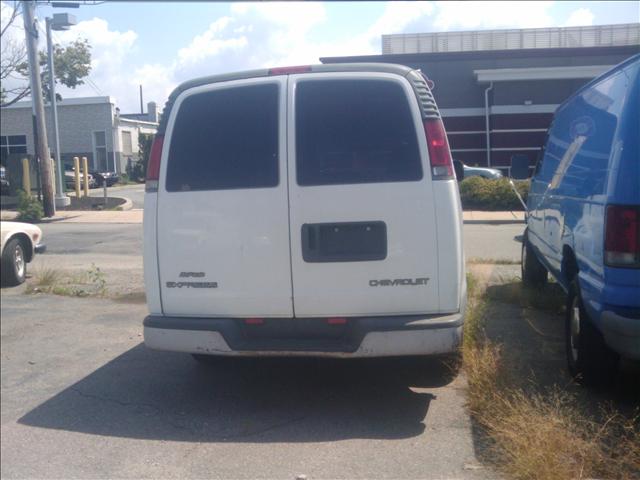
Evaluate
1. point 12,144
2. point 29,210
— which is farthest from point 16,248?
point 12,144

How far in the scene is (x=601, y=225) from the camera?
4.67 m

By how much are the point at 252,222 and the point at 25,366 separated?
2.79 metres

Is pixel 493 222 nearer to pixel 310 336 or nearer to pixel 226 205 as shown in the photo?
pixel 310 336

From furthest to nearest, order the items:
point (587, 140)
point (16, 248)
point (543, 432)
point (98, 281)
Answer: point (16, 248) → point (98, 281) → point (587, 140) → point (543, 432)

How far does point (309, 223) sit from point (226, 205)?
1.83 feet

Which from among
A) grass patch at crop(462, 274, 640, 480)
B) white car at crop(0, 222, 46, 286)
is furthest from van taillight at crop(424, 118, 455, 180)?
white car at crop(0, 222, 46, 286)

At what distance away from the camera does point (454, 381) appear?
554cm

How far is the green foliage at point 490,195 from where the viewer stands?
21.2 m

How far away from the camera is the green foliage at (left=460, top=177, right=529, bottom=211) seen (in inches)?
834

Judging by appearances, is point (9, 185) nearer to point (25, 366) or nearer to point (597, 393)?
point (25, 366)

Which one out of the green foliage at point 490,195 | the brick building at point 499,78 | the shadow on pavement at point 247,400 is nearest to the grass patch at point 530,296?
the shadow on pavement at point 247,400

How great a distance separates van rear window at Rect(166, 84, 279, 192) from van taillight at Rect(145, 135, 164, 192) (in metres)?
0.09

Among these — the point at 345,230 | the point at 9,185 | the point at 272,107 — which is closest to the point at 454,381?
the point at 345,230

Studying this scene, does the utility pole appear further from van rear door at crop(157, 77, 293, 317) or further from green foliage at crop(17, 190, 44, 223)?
van rear door at crop(157, 77, 293, 317)
